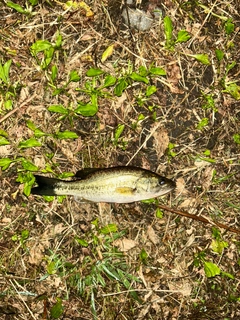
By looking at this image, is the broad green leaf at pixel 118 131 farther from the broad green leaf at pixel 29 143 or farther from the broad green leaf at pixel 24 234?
the broad green leaf at pixel 24 234

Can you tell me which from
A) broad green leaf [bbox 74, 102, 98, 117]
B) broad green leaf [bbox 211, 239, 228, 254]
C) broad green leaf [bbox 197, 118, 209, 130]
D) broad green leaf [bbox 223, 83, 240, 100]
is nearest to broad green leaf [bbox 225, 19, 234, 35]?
broad green leaf [bbox 223, 83, 240, 100]

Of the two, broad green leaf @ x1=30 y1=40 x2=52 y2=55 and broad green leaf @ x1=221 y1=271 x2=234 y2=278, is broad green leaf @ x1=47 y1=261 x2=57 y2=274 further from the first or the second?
broad green leaf @ x1=30 y1=40 x2=52 y2=55

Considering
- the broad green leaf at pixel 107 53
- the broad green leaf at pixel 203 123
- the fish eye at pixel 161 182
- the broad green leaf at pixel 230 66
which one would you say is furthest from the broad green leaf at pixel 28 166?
the broad green leaf at pixel 230 66

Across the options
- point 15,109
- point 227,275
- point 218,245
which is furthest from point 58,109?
point 227,275

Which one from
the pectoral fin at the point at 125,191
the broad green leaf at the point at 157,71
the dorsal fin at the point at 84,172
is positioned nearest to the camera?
the pectoral fin at the point at 125,191

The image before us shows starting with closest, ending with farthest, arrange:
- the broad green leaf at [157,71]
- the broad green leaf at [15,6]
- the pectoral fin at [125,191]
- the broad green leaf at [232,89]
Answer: the pectoral fin at [125,191] → the broad green leaf at [15,6] → the broad green leaf at [157,71] → the broad green leaf at [232,89]

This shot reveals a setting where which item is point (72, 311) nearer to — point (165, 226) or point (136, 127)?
point (165, 226)

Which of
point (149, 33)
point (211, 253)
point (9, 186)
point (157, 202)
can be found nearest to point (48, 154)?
point (9, 186)
